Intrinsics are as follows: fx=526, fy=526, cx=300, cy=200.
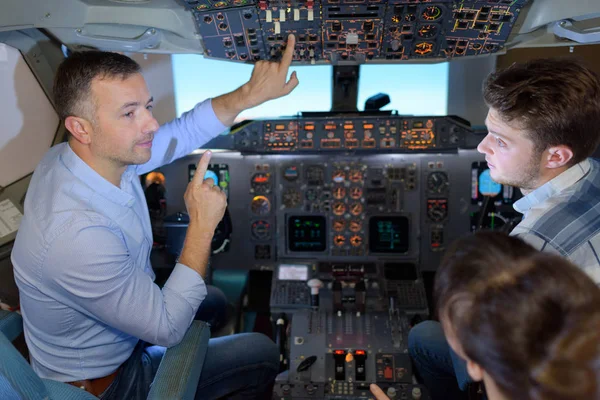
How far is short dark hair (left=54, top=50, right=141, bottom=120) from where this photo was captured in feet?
6.37

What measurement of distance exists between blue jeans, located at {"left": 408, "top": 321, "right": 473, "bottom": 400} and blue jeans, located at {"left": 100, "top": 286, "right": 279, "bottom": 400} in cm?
72

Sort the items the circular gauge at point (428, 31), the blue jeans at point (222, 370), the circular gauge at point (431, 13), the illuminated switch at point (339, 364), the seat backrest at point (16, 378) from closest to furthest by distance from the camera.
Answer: the seat backrest at point (16, 378)
the blue jeans at point (222, 370)
the circular gauge at point (431, 13)
the circular gauge at point (428, 31)
the illuminated switch at point (339, 364)

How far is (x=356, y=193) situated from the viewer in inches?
153

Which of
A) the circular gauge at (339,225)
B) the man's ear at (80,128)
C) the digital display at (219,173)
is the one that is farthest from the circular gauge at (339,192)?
the man's ear at (80,128)

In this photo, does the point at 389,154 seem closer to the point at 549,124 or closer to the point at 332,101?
the point at 332,101

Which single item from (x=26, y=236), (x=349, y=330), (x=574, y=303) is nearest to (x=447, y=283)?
(x=574, y=303)

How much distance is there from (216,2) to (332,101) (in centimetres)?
172

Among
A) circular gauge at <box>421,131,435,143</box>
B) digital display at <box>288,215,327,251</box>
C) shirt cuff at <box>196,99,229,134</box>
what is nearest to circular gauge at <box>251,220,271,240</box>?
digital display at <box>288,215,327,251</box>

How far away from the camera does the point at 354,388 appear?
2.97 m

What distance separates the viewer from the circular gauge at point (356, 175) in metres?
3.88

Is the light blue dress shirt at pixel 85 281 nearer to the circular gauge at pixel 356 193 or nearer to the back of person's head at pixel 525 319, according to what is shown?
the back of person's head at pixel 525 319

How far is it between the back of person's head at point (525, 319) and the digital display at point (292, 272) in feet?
9.34

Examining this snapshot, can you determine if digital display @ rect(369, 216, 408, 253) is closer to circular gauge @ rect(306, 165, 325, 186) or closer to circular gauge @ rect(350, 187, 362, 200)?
circular gauge @ rect(350, 187, 362, 200)

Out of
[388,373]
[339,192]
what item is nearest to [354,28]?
[339,192]
